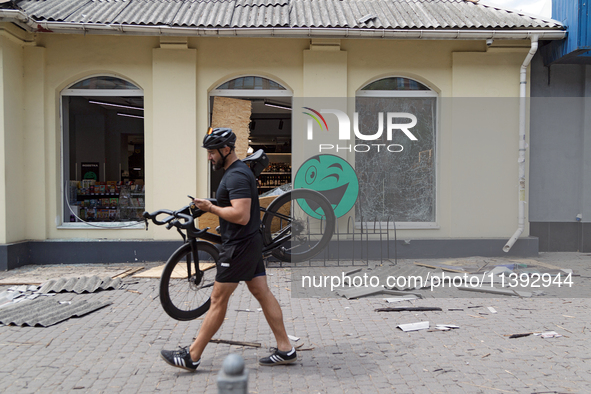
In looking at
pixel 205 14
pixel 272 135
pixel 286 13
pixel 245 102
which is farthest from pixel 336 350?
pixel 272 135

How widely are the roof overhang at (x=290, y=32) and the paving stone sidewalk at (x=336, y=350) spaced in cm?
469

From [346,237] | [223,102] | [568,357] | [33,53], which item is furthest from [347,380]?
[33,53]

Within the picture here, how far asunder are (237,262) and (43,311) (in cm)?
326

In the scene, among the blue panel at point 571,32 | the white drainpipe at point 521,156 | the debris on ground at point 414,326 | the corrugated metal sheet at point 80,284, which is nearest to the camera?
the debris on ground at point 414,326

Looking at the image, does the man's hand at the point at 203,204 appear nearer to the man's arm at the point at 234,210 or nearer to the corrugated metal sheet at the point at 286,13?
the man's arm at the point at 234,210

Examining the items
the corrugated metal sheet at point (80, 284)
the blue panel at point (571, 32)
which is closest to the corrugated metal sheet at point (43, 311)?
the corrugated metal sheet at point (80, 284)

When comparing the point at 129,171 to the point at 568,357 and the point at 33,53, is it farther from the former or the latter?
the point at 568,357

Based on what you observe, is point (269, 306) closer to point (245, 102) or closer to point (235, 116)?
point (235, 116)

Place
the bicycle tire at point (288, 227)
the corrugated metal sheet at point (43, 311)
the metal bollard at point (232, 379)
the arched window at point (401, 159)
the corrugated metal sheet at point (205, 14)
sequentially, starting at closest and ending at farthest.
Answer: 1. the metal bollard at point (232, 379)
2. the bicycle tire at point (288, 227)
3. the corrugated metal sheet at point (43, 311)
4. the corrugated metal sheet at point (205, 14)
5. the arched window at point (401, 159)

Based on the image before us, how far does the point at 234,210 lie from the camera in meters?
3.54

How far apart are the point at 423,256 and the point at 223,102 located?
15.9ft

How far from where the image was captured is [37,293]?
6.40 m

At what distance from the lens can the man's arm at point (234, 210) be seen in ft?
11.5

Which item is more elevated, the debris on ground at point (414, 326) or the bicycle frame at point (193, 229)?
the bicycle frame at point (193, 229)
